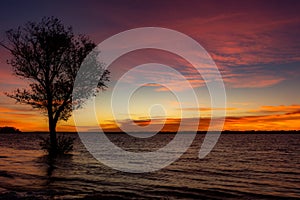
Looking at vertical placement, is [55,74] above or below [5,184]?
above

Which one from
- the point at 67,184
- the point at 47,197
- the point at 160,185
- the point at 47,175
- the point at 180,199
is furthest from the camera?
the point at 47,175

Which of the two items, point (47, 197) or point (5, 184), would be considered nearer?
point (47, 197)

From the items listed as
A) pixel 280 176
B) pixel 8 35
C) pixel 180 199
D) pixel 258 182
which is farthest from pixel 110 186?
pixel 8 35

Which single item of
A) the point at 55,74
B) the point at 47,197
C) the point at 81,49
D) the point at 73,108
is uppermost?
the point at 81,49

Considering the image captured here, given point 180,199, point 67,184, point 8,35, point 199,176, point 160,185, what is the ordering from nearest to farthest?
point 180,199 < point 67,184 < point 160,185 < point 199,176 < point 8,35

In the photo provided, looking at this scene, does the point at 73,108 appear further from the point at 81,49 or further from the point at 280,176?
the point at 280,176

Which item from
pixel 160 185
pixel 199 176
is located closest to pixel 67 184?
pixel 160 185

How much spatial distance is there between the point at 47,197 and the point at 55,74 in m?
26.7

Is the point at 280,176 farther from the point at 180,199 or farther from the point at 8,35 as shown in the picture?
the point at 8,35

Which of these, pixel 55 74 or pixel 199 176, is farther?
pixel 55 74

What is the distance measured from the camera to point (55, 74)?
41344mm

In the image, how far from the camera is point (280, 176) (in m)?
31.0

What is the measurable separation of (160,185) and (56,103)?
74.8 ft

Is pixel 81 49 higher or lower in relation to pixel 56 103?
higher
